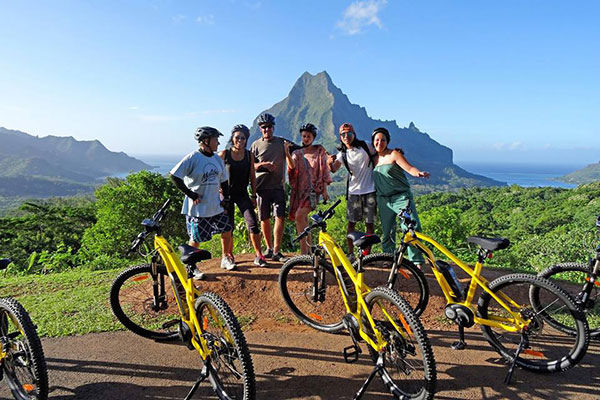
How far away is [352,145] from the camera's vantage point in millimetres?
5789

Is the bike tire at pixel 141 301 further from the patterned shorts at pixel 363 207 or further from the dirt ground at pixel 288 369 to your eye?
the patterned shorts at pixel 363 207

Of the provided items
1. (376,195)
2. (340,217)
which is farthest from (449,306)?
(340,217)

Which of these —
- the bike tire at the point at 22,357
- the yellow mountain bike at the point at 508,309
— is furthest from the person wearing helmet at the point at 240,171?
the bike tire at the point at 22,357

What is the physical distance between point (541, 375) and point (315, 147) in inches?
174

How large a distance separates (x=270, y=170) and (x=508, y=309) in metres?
3.92

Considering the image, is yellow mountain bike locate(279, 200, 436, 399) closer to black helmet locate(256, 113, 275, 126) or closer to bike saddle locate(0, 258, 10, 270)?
black helmet locate(256, 113, 275, 126)

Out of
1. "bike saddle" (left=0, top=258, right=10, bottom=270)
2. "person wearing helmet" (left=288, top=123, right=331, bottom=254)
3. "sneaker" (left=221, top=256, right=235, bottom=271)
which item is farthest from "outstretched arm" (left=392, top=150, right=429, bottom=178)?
"bike saddle" (left=0, top=258, right=10, bottom=270)

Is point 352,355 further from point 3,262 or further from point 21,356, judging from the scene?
point 3,262

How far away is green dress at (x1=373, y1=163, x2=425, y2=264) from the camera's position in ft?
17.1

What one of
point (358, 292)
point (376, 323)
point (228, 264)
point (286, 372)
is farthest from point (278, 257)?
point (376, 323)

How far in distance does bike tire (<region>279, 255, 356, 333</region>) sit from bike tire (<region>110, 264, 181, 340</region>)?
1.54 m

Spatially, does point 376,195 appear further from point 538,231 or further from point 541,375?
point 538,231

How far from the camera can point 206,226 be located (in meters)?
5.21

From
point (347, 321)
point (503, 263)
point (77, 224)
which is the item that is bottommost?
point (77, 224)
